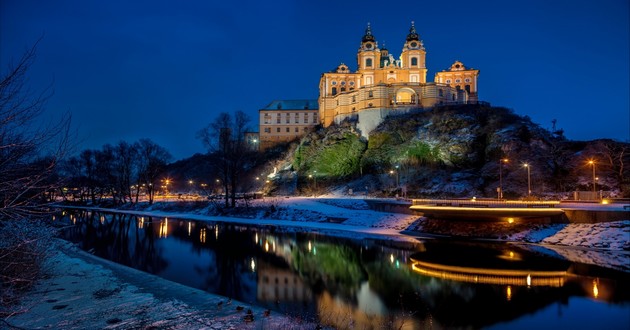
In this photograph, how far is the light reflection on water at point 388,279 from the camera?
17.7 meters

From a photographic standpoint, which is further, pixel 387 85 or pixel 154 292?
pixel 387 85

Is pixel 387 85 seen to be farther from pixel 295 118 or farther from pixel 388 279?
pixel 388 279

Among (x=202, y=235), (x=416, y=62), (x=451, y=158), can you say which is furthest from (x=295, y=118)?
(x=202, y=235)

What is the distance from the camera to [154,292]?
59.4ft

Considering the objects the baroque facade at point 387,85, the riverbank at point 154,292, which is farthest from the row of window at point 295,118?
the riverbank at point 154,292

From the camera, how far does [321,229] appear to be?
49.5m

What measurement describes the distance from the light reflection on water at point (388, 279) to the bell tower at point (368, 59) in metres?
62.7

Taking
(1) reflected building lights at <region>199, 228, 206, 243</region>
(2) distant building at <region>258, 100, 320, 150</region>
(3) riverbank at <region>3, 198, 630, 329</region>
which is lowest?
(1) reflected building lights at <region>199, 228, 206, 243</region>

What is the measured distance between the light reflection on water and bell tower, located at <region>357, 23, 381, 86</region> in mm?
62730

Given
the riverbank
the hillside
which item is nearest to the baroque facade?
the hillside

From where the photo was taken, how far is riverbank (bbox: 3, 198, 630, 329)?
1375cm

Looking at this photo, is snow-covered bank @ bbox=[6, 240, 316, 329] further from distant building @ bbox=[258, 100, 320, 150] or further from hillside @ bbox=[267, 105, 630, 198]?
distant building @ bbox=[258, 100, 320, 150]

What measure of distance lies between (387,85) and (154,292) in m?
77.4

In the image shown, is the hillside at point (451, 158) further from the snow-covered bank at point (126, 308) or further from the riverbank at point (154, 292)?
the snow-covered bank at point (126, 308)
